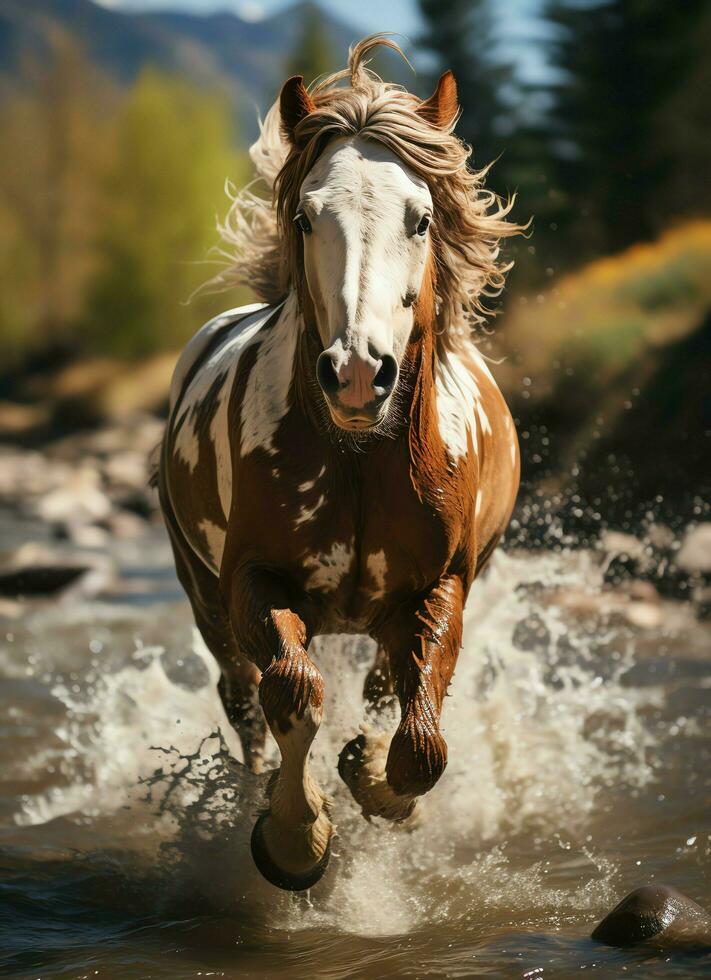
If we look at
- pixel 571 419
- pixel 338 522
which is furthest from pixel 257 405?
pixel 571 419

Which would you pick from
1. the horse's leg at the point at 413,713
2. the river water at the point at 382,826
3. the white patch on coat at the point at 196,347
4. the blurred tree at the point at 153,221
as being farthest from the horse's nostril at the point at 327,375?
the blurred tree at the point at 153,221

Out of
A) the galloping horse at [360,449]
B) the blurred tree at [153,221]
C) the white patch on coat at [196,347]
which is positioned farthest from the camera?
the blurred tree at [153,221]

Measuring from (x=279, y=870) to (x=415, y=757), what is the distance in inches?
21.5

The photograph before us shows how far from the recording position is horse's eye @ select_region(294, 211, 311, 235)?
3.00 metres

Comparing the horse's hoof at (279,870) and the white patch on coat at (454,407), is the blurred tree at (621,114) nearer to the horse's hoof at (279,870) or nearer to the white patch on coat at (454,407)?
the white patch on coat at (454,407)

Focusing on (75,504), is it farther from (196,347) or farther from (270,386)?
(270,386)

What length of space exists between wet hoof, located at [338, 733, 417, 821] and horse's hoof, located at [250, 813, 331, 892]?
171 millimetres

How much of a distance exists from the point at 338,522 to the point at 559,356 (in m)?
8.56

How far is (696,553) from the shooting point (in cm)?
841

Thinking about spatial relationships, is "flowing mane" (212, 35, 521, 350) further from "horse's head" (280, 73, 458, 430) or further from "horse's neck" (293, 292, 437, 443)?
"horse's neck" (293, 292, 437, 443)

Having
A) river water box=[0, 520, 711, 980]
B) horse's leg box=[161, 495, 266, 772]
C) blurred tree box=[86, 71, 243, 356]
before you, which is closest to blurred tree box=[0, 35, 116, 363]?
blurred tree box=[86, 71, 243, 356]

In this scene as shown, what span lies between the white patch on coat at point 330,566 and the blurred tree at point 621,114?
41.9 ft

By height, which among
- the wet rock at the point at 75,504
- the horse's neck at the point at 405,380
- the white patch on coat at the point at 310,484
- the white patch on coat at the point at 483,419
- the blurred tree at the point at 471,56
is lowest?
the white patch on coat at the point at 310,484

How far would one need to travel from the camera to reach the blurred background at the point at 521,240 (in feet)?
34.0
